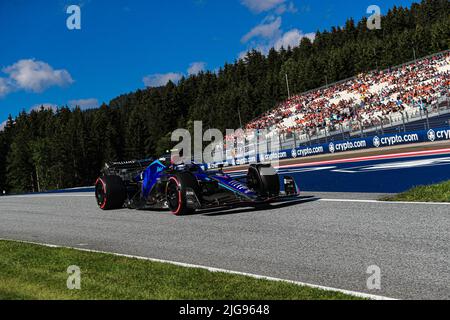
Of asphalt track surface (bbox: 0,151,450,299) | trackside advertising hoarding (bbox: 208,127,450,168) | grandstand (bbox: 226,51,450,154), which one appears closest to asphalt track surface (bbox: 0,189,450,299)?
asphalt track surface (bbox: 0,151,450,299)

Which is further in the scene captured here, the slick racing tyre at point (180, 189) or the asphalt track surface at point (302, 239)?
the slick racing tyre at point (180, 189)

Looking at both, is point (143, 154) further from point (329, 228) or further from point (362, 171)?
point (329, 228)

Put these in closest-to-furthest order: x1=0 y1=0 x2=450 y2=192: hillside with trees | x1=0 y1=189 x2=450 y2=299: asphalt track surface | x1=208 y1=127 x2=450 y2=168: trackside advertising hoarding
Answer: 1. x1=0 y1=189 x2=450 y2=299: asphalt track surface
2. x1=208 y1=127 x2=450 y2=168: trackside advertising hoarding
3. x1=0 y1=0 x2=450 y2=192: hillside with trees

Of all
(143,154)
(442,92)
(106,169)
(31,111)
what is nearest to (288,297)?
(106,169)

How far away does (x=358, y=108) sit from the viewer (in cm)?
4112

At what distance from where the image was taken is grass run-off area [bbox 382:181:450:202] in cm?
853

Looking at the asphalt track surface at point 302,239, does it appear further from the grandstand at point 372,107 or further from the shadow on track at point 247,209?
the grandstand at point 372,107

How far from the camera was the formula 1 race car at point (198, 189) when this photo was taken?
9216mm

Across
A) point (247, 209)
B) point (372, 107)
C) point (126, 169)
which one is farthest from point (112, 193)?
point (372, 107)

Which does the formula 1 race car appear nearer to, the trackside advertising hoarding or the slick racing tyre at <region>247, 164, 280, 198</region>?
the slick racing tyre at <region>247, 164, 280, 198</region>

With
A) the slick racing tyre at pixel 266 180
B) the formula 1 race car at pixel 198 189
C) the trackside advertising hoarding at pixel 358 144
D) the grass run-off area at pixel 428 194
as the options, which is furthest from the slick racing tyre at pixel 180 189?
the trackside advertising hoarding at pixel 358 144

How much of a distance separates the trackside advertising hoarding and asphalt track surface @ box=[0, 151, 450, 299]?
13.4 meters

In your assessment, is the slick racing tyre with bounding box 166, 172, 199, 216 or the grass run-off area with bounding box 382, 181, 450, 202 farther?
the slick racing tyre with bounding box 166, 172, 199, 216

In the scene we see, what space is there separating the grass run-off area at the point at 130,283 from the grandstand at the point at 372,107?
23.3 m
